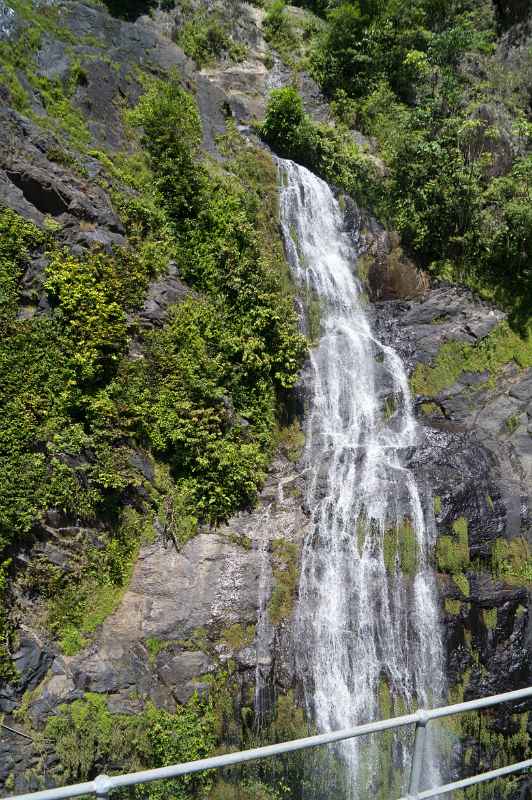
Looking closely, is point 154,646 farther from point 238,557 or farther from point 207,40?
point 207,40

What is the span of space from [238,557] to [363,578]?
1981mm

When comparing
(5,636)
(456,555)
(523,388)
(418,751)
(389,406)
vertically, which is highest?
(418,751)

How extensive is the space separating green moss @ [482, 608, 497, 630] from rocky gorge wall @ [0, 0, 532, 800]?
0.02 metres

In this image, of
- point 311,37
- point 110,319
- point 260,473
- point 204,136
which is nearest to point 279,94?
point 204,136

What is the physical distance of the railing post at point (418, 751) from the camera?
2.82m

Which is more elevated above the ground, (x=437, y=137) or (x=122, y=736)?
(x=437, y=137)

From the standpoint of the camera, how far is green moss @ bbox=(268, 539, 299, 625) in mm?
9102

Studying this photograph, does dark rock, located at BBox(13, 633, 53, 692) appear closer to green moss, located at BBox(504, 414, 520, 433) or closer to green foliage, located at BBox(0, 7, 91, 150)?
green foliage, located at BBox(0, 7, 91, 150)

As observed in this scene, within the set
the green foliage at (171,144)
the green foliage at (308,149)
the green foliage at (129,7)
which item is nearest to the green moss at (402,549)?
the green foliage at (171,144)

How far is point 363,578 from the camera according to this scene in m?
9.27

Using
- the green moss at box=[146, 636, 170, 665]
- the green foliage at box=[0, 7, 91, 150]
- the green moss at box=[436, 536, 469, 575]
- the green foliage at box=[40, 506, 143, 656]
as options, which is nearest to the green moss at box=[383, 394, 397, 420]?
the green moss at box=[436, 536, 469, 575]

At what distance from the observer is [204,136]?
15.1m

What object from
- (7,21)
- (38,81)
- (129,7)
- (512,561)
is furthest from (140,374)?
(129,7)

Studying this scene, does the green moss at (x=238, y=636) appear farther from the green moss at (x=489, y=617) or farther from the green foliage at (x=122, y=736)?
the green moss at (x=489, y=617)
